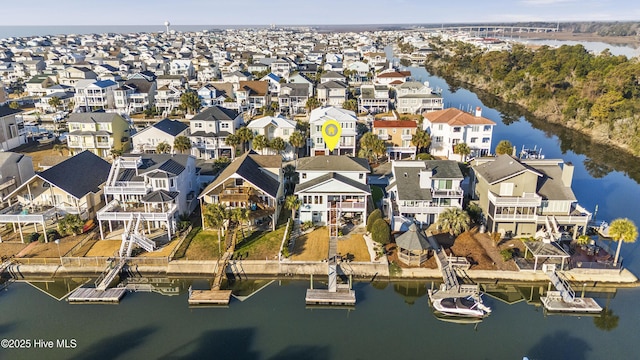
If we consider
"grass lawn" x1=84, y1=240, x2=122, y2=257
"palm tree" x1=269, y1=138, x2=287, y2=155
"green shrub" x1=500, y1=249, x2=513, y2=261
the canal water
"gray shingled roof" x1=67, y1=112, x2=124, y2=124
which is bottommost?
the canal water

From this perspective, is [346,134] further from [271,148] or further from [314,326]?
[314,326]

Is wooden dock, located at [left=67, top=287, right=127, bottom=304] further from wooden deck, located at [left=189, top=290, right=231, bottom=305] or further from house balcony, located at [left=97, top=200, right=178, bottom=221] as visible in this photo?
house balcony, located at [left=97, top=200, right=178, bottom=221]

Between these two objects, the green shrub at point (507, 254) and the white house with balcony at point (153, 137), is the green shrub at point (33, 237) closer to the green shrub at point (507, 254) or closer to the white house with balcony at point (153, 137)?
the white house with balcony at point (153, 137)

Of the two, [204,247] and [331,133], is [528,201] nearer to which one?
[331,133]

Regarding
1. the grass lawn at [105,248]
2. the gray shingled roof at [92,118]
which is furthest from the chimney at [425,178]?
the gray shingled roof at [92,118]

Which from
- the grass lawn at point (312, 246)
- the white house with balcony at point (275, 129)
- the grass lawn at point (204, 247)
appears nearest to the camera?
the grass lawn at point (312, 246)

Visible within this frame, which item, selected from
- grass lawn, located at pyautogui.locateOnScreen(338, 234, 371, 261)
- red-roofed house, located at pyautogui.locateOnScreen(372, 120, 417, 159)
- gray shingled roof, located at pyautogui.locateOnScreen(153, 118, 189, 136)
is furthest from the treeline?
gray shingled roof, located at pyautogui.locateOnScreen(153, 118, 189, 136)

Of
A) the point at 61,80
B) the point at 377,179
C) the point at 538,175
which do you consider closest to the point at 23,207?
the point at 377,179
